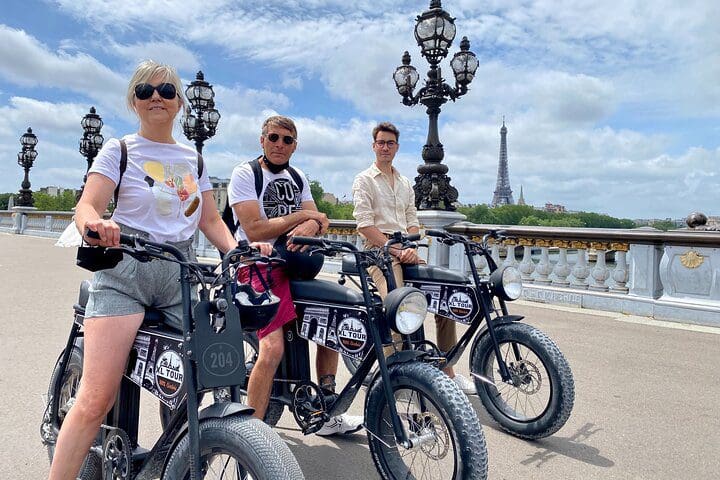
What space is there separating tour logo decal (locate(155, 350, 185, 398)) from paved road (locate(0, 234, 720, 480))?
4.11ft

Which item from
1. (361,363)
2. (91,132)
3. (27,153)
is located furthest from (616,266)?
(27,153)

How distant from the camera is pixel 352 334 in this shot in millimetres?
2838

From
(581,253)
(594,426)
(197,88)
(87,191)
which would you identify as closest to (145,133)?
(87,191)

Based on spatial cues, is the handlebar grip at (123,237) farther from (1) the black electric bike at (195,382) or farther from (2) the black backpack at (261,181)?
(2) the black backpack at (261,181)

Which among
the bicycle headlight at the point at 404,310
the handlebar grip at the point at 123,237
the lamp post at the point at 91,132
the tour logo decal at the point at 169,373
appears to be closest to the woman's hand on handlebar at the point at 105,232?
the handlebar grip at the point at 123,237

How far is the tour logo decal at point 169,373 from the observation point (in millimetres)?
2064

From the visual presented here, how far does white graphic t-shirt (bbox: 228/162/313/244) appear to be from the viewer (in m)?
3.12

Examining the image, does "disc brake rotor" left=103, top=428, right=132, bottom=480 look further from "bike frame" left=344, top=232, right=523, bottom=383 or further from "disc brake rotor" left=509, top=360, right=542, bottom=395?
"disc brake rotor" left=509, top=360, right=542, bottom=395

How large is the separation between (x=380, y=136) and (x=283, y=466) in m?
2.92

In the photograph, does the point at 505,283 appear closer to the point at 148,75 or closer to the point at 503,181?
the point at 148,75

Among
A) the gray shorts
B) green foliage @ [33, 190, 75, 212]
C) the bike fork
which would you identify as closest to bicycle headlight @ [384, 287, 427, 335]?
the gray shorts

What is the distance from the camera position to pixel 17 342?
221 inches

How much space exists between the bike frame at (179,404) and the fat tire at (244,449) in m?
0.04

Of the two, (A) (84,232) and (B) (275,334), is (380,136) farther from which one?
(A) (84,232)
